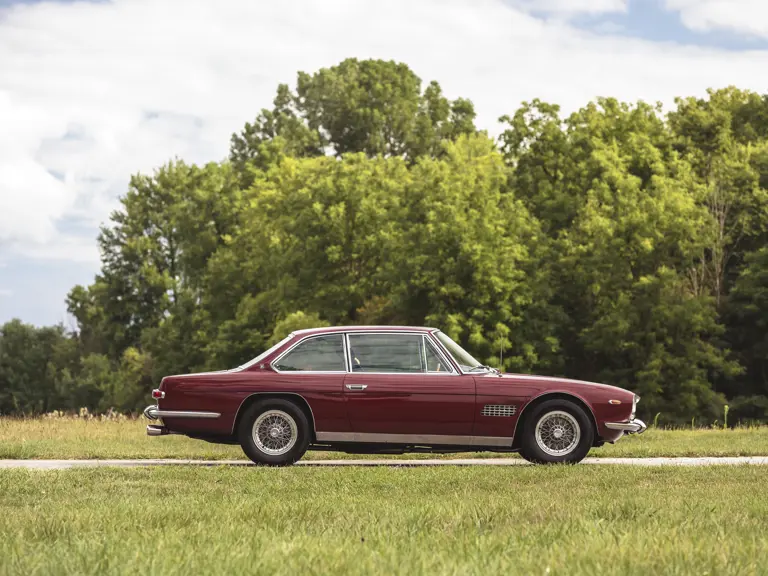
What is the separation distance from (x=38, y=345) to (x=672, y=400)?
57.2m

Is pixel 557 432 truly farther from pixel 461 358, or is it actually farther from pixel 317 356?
pixel 317 356

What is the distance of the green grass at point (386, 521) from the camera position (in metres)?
5.78

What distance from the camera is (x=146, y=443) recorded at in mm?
18000

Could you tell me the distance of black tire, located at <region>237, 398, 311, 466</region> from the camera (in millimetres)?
13445

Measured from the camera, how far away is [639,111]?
172ft

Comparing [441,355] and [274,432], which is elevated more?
[441,355]

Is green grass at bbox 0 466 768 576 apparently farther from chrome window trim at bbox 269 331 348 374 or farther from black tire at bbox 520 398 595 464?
chrome window trim at bbox 269 331 348 374

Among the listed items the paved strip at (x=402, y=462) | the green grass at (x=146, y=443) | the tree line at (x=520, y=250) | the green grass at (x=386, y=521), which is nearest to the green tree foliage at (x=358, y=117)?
the tree line at (x=520, y=250)

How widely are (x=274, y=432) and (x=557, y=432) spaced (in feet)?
10.7

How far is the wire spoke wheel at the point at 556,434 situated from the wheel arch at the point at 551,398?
0.18 m

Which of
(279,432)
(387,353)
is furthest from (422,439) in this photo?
(279,432)

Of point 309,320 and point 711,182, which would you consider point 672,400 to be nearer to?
point 711,182

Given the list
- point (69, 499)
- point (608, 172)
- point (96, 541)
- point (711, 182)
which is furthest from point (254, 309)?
point (96, 541)

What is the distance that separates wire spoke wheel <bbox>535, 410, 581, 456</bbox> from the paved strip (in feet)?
1.43
